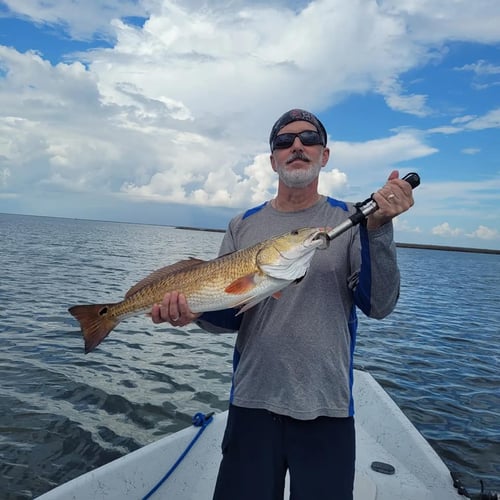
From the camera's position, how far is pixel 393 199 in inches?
116

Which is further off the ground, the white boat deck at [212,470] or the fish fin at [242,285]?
the fish fin at [242,285]

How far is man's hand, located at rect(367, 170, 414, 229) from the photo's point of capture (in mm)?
2957

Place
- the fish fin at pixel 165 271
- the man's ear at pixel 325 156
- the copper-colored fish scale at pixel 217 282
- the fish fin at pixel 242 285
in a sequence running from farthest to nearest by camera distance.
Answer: the fish fin at pixel 165 271, the man's ear at pixel 325 156, the fish fin at pixel 242 285, the copper-colored fish scale at pixel 217 282

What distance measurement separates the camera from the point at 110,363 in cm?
1113

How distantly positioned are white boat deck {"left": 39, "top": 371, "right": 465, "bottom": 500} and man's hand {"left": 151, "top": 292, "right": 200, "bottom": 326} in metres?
2.38

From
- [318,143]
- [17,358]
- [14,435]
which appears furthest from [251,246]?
[17,358]

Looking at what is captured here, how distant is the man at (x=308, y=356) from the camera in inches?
124

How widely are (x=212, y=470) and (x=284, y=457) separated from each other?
3.06 m

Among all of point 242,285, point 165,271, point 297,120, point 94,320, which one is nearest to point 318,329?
point 242,285

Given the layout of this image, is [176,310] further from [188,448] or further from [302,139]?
[188,448]

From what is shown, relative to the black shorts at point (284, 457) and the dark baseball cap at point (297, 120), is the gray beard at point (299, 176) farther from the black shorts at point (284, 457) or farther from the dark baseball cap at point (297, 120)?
the black shorts at point (284, 457)

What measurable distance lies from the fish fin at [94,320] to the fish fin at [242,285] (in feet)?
4.48

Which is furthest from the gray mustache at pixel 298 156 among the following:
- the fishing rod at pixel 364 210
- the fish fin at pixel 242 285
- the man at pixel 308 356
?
the fish fin at pixel 242 285

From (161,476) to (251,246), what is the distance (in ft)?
11.9
